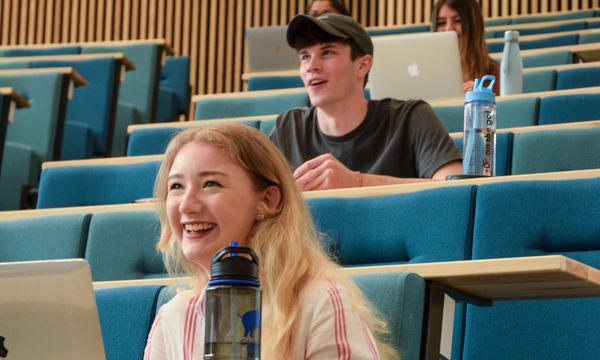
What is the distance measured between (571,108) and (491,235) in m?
0.79

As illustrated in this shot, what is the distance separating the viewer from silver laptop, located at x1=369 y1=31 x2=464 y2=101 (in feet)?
6.26

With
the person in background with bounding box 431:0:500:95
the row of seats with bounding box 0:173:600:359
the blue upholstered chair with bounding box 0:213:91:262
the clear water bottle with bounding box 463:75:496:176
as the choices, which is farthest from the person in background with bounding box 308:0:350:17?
the row of seats with bounding box 0:173:600:359

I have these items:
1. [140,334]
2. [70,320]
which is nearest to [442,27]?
[140,334]

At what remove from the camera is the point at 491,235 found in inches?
43.3

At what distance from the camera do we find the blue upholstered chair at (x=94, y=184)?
5.47 ft

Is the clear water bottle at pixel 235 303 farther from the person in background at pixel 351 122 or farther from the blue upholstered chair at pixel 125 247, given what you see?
the person in background at pixel 351 122

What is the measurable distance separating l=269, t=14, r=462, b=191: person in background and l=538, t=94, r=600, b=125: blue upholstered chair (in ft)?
1.13

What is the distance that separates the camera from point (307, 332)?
782 millimetres

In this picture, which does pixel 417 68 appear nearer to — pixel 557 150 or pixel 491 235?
pixel 557 150

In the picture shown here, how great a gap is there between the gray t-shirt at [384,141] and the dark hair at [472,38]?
0.64 m

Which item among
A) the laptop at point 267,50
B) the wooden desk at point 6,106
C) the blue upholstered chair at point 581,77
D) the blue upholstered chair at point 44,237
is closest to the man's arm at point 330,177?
the blue upholstered chair at point 44,237

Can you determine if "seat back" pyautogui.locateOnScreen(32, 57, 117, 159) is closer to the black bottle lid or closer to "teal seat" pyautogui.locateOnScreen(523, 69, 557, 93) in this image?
"teal seat" pyautogui.locateOnScreen(523, 69, 557, 93)

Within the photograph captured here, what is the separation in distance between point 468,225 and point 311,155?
54 cm

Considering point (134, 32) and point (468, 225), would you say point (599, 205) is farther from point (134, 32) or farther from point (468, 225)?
point (134, 32)
